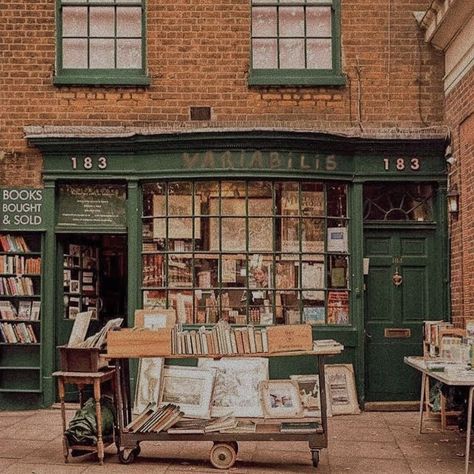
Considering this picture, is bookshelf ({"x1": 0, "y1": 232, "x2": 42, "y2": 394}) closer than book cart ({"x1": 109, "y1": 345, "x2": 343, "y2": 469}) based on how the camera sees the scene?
No

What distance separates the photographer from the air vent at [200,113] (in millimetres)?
11898

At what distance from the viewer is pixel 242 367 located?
10.1 metres

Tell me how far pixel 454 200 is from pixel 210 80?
3.68 metres

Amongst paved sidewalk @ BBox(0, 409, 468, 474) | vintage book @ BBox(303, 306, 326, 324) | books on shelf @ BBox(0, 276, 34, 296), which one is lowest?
paved sidewalk @ BBox(0, 409, 468, 474)

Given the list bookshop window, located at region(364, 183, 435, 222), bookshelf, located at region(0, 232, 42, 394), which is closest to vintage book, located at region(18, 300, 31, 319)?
bookshelf, located at region(0, 232, 42, 394)

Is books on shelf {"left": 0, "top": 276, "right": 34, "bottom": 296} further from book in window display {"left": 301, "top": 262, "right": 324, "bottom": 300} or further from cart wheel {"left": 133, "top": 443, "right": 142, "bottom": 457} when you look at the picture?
cart wheel {"left": 133, "top": 443, "right": 142, "bottom": 457}

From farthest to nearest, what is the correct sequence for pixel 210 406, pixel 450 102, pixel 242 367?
pixel 450 102 < pixel 242 367 < pixel 210 406

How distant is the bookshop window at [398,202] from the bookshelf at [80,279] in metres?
4.06

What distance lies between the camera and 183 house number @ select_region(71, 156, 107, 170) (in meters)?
11.8

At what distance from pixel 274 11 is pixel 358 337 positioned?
15.2ft

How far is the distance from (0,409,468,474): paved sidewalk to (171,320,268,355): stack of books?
1.13 m

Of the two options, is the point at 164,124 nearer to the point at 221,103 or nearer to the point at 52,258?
the point at 221,103

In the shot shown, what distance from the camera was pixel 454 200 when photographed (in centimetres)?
1139

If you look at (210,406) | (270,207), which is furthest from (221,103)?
(210,406)
